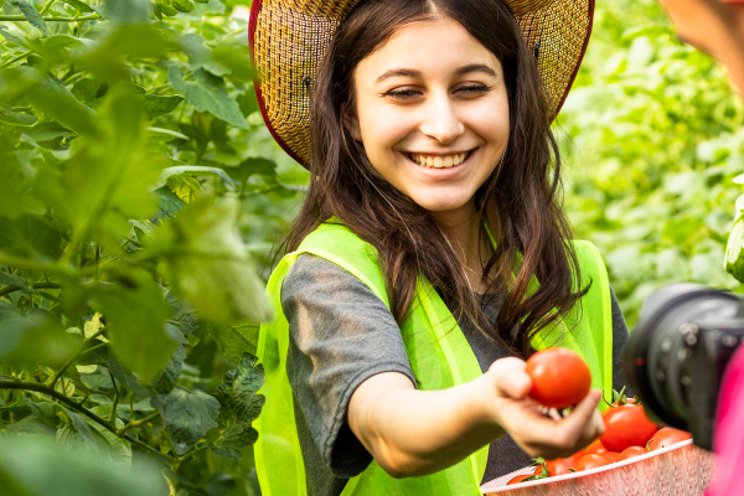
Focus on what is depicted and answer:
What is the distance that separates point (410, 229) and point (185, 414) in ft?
1.92

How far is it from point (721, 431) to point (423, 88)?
3.42 ft

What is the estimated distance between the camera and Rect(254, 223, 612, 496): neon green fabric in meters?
1.81

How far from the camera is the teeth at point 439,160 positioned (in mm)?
1989

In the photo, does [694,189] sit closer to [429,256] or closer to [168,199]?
[429,256]

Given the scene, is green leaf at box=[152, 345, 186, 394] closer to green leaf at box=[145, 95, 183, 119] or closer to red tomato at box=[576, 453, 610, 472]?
green leaf at box=[145, 95, 183, 119]

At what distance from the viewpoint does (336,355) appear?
5.34 feet

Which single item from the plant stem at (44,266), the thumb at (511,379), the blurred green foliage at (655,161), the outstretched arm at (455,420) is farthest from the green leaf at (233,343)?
the blurred green foliage at (655,161)

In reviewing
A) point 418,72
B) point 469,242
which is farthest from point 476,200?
point 418,72

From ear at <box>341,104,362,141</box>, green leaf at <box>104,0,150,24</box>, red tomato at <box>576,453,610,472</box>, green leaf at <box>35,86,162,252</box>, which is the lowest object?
red tomato at <box>576,453,610,472</box>

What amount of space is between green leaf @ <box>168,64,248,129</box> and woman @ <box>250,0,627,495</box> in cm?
18

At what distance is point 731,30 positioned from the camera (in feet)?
3.44

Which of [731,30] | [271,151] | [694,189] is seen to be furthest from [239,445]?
[694,189]

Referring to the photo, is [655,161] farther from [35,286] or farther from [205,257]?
[205,257]

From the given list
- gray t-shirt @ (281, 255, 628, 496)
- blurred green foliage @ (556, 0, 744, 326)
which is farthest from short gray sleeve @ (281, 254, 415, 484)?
blurred green foliage @ (556, 0, 744, 326)
